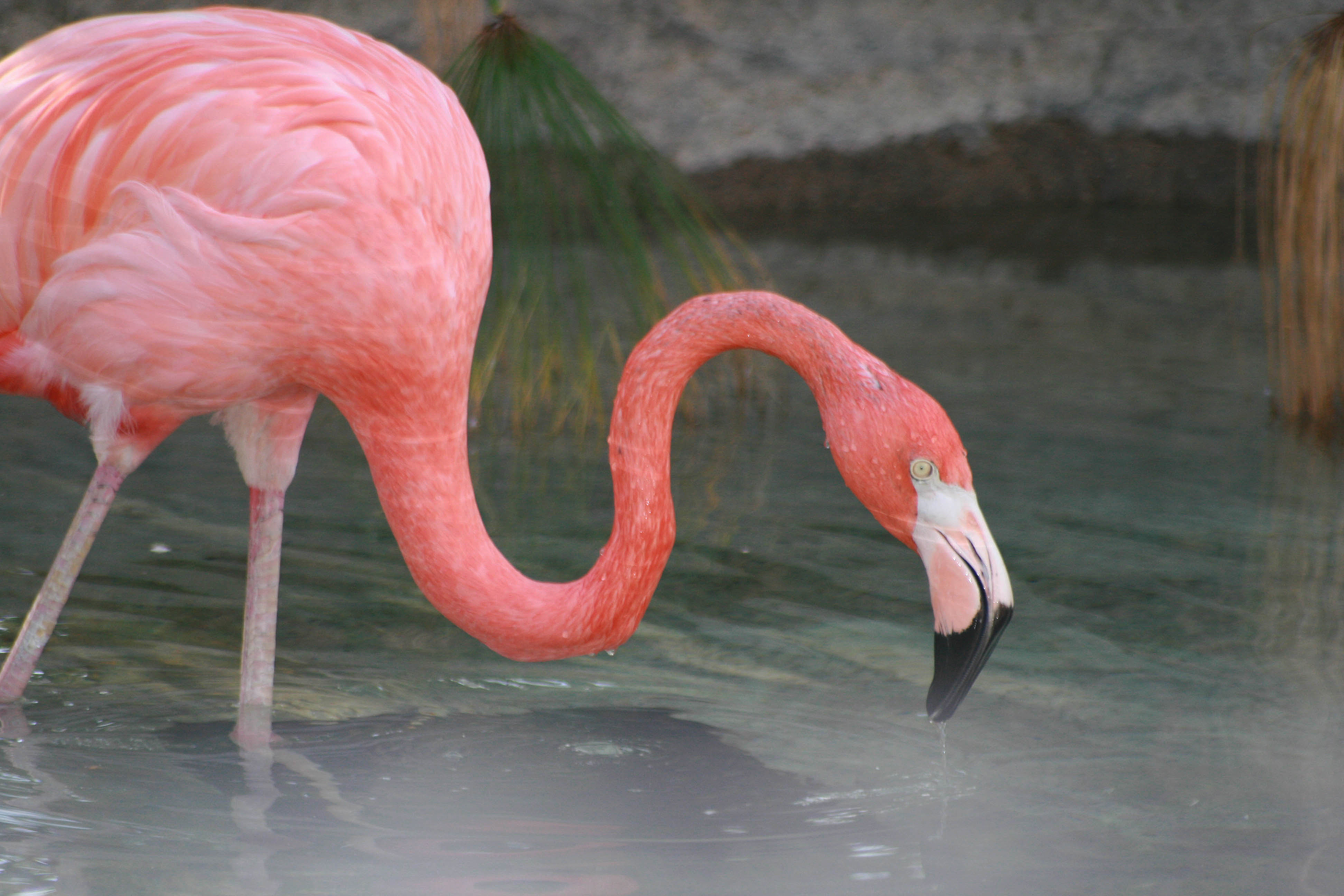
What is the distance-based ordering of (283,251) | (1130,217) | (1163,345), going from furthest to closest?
(1130,217), (1163,345), (283,251)

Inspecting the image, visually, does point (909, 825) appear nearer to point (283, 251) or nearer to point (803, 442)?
point (283, 251)

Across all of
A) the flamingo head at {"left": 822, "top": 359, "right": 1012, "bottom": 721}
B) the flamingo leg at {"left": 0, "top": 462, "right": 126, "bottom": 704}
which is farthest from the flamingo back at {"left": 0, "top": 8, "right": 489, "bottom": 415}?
the flamingo head at {"left": 822, "top": 359, "right": 1012, "bottom": 721}

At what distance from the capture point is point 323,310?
1.80 metres

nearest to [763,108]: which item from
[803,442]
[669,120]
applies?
[669,120]

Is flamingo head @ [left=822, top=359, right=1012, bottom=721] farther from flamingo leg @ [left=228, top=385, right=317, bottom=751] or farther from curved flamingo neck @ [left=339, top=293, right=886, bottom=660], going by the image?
flamingo leg @ [left=228, top=385, right=317, bottom=751]

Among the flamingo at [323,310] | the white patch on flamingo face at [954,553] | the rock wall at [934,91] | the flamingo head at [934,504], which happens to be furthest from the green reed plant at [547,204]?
the rock wall at [934,91]

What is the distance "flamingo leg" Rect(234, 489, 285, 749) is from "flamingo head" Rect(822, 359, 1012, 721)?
873 millimetres

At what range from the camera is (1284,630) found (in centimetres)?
248

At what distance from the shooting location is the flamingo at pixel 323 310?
178 centimetres

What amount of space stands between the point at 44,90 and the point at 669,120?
14.0 feet

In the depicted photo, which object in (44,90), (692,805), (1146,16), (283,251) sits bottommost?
(692,805)

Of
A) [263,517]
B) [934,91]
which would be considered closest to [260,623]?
[263,517]

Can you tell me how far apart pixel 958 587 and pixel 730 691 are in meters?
0.68

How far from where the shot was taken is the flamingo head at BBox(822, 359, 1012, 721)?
5.47ft
